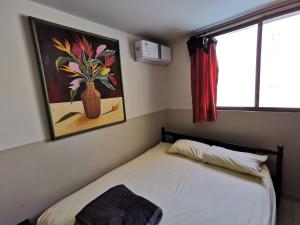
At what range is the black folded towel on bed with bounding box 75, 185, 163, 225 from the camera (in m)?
1.01

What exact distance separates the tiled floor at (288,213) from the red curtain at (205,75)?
4.10ft

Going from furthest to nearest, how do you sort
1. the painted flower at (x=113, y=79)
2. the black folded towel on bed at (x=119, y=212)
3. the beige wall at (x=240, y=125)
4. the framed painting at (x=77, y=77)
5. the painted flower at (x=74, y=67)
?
the painted flower at (x=113, y=79)
the beige wall at (x=240, y=125)
the painted flower at (x=74, y=67)
the framed painting at (x=77, y=77)
the black folded towel on bed at (x=119, y=212)

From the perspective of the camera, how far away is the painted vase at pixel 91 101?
5.52 ft

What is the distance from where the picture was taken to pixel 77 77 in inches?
63.3

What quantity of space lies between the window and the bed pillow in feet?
2.16

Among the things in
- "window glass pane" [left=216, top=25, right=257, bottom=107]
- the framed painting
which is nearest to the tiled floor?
"window glass pane" [left=216, top=25, right=257, bottom=107]

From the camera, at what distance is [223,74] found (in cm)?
220

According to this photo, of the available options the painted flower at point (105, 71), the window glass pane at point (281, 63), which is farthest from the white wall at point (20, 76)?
the window glass pane at point (281, 63)

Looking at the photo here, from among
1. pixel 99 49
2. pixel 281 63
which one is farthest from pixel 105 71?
pixel 281 63

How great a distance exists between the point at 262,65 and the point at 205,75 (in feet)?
2.14

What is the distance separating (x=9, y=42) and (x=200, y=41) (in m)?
2.07

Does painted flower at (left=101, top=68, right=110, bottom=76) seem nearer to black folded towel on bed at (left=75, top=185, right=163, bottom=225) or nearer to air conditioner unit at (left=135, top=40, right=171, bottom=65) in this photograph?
air conditioner unit at (left=135, top=40, right=171, bottom=65)

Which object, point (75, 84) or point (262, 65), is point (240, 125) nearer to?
point (262, 65)

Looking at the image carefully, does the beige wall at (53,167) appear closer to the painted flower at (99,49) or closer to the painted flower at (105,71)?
the painted flower at (105,71)
